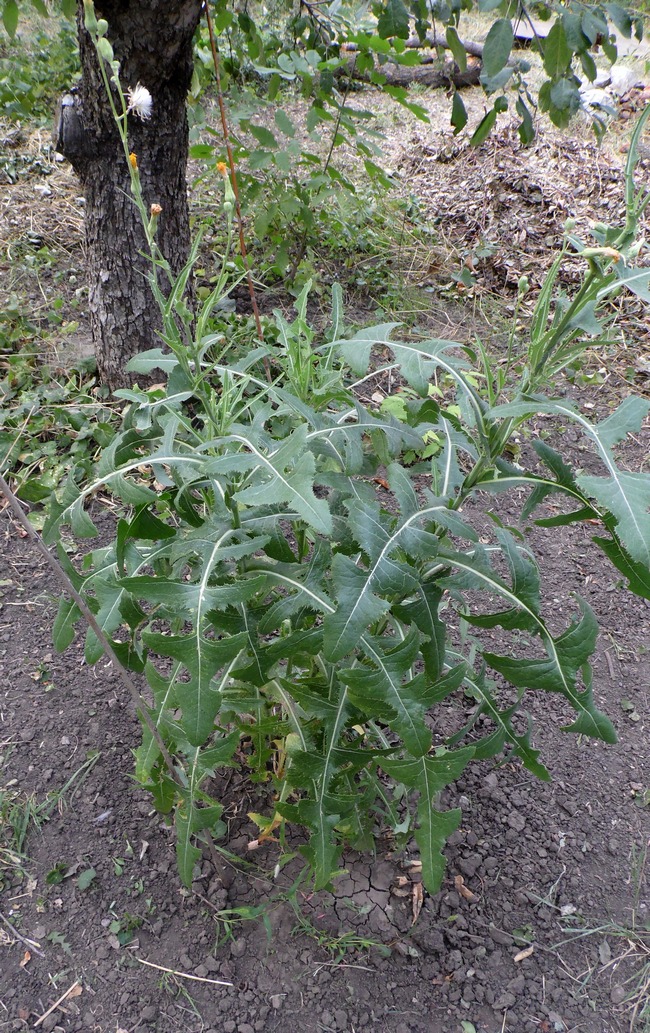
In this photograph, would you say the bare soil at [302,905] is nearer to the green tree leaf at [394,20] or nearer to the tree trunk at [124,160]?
the tree trunk at [124,160]

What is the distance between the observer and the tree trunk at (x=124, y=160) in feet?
8.04

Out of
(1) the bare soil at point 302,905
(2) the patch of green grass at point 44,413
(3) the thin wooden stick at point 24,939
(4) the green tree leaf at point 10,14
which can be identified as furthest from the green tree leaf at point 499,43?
(3) the thin wooden stick at point 24,939

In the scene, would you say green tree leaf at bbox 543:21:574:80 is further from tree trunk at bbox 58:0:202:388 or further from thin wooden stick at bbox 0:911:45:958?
thin wooden stick at bbox 0:911:45:958

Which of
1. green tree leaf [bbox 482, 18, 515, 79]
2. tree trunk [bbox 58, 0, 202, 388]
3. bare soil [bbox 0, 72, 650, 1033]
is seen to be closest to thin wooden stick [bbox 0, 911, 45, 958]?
bare soil [bbox 0, 72, 650, 1033]

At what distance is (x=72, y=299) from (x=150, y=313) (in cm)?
87

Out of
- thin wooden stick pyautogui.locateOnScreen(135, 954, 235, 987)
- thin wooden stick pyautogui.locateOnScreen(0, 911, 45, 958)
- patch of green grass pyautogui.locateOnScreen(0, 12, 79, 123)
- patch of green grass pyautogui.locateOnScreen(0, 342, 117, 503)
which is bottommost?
thin wooden stick pyautogui.locateOnScreen(135, 954, 235, 987)

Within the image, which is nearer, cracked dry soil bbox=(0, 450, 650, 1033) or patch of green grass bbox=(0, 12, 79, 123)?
cracked dry soil bbox=(0, 450, 650, 1033)

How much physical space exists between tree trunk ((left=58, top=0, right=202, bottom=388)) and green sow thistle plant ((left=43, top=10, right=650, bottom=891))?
1.43 metres

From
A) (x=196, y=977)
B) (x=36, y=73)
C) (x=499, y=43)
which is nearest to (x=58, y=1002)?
(x=196, y=977)

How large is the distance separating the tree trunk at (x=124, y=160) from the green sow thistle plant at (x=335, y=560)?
1430 mm

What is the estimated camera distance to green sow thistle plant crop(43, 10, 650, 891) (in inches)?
47.1

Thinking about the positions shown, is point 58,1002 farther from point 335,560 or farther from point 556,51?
point 556,51

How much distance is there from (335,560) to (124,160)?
2288mm

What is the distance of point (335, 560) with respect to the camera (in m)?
1.18
